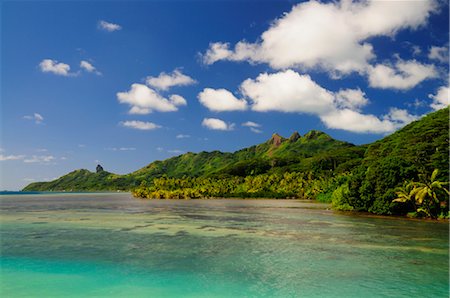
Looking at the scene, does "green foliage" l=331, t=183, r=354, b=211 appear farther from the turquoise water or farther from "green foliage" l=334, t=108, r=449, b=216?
the turquoise water

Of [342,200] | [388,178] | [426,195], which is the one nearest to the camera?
[426,195]

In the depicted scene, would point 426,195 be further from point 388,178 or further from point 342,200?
point 342,200

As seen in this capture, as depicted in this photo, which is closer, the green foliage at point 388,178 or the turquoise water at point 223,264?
the turquoise water at point 223,264

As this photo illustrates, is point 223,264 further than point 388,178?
No

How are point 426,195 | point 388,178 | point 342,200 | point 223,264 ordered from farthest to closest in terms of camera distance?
point 342,200, point 388,178, point 426,195, point 223,264

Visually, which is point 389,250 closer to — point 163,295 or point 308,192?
point 163,295

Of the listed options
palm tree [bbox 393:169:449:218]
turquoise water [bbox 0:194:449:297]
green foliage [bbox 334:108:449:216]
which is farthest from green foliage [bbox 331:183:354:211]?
turquoise water [bbox 0:194:449:297]

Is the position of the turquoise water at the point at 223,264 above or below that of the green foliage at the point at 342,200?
below

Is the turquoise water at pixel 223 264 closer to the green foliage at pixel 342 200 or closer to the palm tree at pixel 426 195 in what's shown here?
the palm tree at pixel 426 195

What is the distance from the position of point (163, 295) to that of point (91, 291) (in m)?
4.62

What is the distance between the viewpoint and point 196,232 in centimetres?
5072

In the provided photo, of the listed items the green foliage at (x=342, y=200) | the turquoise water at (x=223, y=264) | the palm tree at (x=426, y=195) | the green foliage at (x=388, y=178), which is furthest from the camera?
the green foliage at (x=342, y=200)

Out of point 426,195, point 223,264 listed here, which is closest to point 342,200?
point 426,195

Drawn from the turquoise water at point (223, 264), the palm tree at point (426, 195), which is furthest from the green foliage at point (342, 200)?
the turquoise water at point (223, 264)
